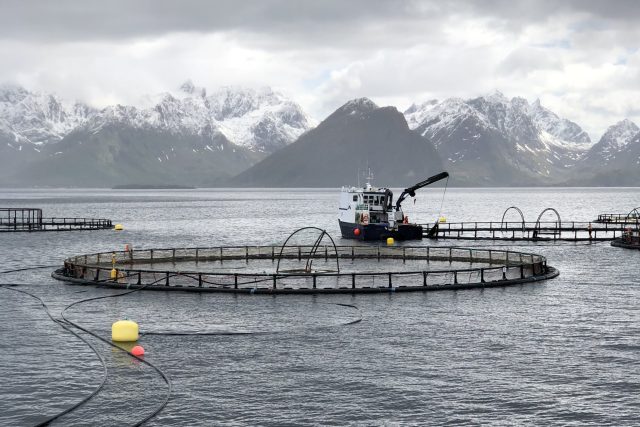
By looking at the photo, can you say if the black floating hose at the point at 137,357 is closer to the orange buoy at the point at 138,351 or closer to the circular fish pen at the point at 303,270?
the orange buoy at the point at 138,351

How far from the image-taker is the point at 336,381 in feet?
139

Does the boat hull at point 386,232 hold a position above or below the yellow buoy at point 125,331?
above

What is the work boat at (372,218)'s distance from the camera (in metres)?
141

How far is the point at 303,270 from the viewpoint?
87000mm

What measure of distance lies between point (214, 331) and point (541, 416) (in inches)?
960

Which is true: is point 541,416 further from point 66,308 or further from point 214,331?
point 66,308

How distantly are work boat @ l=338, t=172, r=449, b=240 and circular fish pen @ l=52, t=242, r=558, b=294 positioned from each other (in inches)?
1155

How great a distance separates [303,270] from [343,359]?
1573 inches

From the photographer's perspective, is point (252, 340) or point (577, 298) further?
point (577, 298)

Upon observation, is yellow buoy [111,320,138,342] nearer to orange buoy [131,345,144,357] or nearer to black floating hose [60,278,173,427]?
black floating hose [60,278,173,427]

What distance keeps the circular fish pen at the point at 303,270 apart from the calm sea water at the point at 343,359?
243 centimetres

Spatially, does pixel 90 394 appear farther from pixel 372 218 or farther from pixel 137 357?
pixel 372 218

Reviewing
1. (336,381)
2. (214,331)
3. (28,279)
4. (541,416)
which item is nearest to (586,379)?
(541,416)

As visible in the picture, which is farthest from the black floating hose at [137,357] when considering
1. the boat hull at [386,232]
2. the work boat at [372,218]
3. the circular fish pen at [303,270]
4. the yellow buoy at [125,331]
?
the work boat at [372,218]
